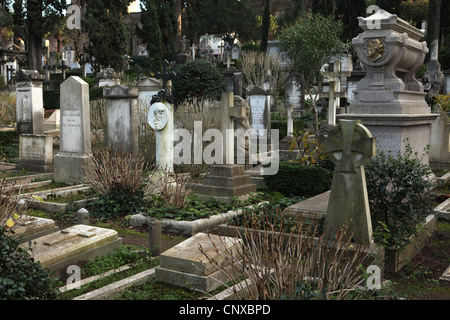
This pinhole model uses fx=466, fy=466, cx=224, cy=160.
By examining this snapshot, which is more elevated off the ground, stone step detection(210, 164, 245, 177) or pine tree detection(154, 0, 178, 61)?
pine tree detection(154, 0, 178, 61)

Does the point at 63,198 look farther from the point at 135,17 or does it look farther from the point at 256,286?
the point at 135,17

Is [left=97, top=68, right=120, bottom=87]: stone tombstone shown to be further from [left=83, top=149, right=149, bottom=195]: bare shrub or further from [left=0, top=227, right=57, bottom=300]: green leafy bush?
[left=0, top=227, right=57, bottom=300]: green leafy bush

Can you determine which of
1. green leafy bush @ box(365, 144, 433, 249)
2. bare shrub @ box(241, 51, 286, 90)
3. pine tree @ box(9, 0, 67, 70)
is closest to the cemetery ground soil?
green leafy bush @ box(365, 144, 433, 249)

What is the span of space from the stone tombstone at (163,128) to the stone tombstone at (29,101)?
262 inches

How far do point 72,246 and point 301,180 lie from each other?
4.72 metres

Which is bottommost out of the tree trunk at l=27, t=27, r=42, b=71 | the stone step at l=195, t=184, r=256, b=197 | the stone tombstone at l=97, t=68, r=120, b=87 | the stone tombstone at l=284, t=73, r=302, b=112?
the stone step at l=195, t=184, r=256, b=197

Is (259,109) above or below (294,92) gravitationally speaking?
below

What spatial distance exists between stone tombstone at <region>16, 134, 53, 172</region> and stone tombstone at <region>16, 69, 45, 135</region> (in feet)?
7.96

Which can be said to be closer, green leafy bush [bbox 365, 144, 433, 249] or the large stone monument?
green leafy bush [bbox 365, 144, 433, 249]

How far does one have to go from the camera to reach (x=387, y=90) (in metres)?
8.22

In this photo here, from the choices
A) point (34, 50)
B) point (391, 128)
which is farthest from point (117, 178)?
point (34, 50)

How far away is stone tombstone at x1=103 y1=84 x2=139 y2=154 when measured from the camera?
34.9ft

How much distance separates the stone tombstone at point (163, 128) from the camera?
27.3 feet

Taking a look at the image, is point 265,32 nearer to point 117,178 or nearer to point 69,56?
point 69,56
